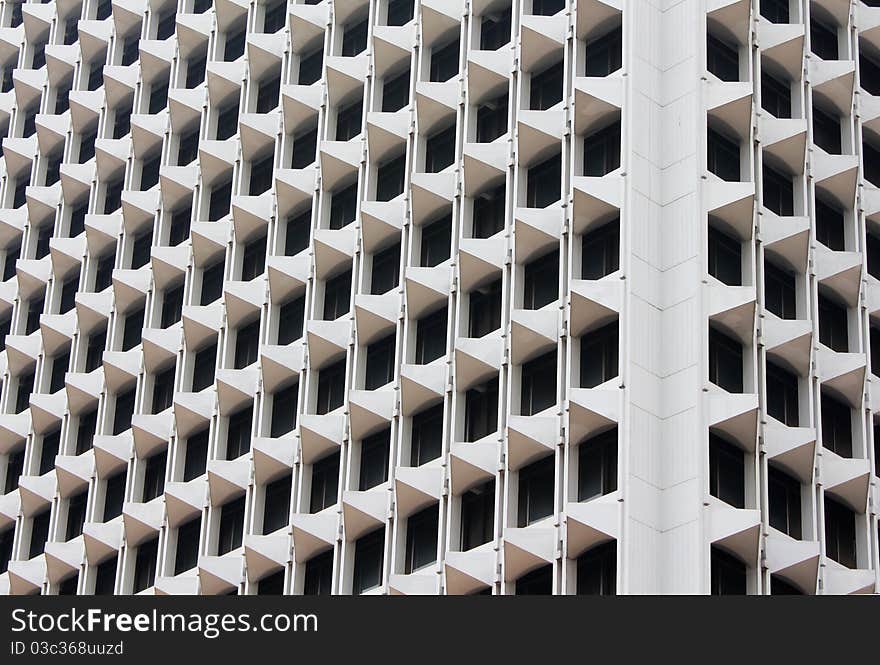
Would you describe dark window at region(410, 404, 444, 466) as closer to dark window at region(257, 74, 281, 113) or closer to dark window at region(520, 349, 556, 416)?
dark window at region(520, 349, 556, 416)

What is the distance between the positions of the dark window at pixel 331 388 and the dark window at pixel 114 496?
11.3 meters

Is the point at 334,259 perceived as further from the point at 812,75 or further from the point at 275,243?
the point at 812,75

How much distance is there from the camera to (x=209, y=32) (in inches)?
3907

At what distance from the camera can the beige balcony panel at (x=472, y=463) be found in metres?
74.6

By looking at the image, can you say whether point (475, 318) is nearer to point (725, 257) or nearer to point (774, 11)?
point (725, 257)

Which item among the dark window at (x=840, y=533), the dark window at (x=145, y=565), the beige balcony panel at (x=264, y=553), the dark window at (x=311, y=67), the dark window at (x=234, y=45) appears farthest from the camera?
the dark window at (x=234, y=45)

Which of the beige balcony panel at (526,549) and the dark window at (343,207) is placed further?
the dark window at (343,207)

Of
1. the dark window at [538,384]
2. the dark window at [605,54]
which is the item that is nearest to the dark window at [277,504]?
the dark window at [538,384]

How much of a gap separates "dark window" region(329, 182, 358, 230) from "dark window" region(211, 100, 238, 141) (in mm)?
9692

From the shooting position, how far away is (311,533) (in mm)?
79812

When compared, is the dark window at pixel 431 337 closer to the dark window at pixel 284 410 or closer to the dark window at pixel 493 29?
the dark window at pixel 284 410

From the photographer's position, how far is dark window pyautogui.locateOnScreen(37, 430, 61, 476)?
9731 centimetres

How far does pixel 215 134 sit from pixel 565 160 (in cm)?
2274

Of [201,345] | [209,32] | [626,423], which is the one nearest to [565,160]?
[626,423]
